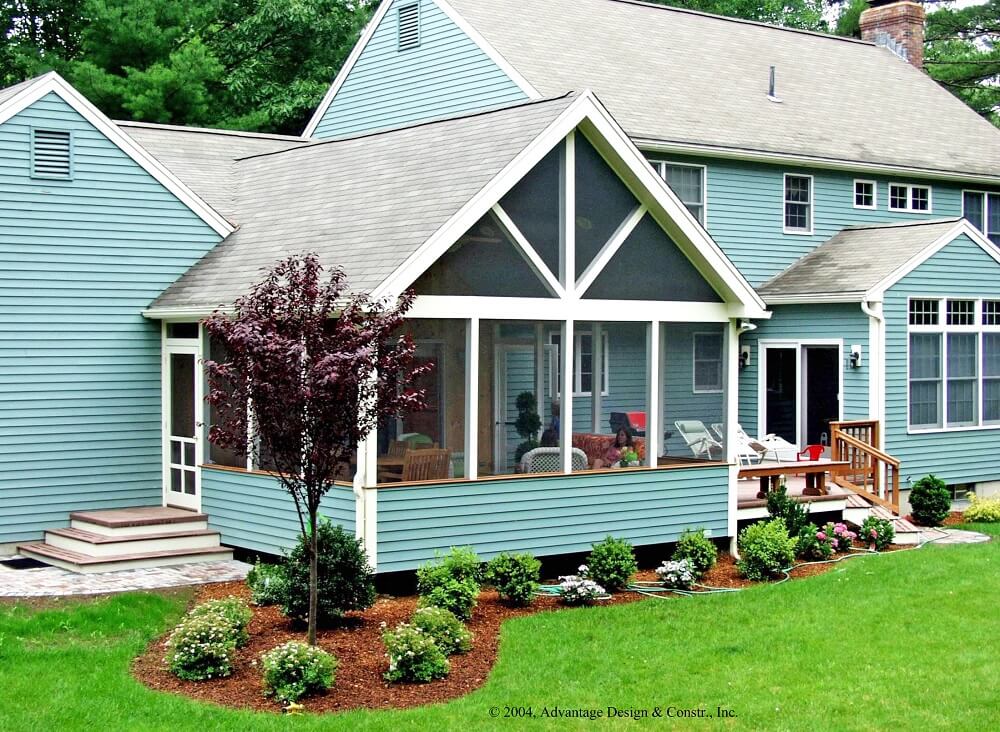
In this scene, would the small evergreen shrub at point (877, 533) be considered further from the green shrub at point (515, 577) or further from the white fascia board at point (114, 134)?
the white fascia board at point (114, 134)

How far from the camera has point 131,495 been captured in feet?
51.3

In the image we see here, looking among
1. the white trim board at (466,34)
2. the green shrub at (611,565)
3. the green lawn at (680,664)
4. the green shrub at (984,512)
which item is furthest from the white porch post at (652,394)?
the green shrub at (984,512)

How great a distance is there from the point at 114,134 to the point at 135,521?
180 inches

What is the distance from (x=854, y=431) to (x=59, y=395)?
11268 mm

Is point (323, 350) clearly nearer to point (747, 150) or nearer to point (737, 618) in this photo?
point (737, 618)

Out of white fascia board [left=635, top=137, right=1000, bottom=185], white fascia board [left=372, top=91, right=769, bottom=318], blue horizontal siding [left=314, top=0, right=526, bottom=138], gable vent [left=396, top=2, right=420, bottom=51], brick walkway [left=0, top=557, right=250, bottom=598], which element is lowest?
brick walkway [left=0, top=557, right=250, bottom=598]

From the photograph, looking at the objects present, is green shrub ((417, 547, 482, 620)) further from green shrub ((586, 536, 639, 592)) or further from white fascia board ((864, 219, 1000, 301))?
white fascia board ((864, 219, 1000, 301))

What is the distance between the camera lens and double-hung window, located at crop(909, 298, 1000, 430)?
792 inches

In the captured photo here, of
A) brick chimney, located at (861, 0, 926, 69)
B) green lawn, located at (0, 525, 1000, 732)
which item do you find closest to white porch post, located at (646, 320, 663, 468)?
green lawn, located at (0, 525, 1000, 732)

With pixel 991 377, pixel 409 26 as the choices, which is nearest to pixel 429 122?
pixel 409 26

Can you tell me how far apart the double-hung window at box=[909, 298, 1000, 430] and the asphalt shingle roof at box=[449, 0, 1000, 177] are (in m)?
3.67

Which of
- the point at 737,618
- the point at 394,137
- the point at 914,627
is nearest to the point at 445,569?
the point at 737,618

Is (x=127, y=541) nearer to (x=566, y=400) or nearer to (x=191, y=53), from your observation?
(x=566, y=400)

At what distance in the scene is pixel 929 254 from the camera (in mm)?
19859
